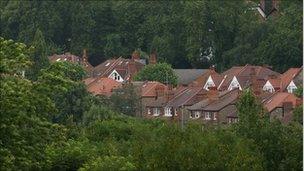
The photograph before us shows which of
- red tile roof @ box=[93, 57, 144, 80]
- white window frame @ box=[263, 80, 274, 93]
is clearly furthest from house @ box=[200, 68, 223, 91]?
red tile roof @ box=[93, 57, 144, 80]

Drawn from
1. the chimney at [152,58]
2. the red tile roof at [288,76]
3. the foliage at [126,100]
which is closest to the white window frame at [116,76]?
the chimney at [152,58]

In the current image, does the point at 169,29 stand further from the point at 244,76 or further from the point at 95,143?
the point at 95,143

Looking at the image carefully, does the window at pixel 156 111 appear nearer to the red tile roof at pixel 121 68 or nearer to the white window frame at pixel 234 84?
the white window frame at pixel 234 84

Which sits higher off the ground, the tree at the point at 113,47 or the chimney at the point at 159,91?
the tree at the point at 113,47

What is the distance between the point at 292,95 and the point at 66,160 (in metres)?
29.0

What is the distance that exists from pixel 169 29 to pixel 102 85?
47.9 feet

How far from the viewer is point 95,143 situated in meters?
28.7

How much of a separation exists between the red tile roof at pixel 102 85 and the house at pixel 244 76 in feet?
18.8

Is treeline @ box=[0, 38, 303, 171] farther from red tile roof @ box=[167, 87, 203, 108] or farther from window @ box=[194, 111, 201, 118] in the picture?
red tile roof @ box=[167, 87, 203, 108]

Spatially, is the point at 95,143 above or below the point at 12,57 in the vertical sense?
below

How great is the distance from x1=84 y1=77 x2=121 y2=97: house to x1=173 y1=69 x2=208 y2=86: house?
4.82 m

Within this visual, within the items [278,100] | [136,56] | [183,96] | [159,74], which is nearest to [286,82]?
[183,96]

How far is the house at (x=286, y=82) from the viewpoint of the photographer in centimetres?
5887

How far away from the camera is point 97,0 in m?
81.4
